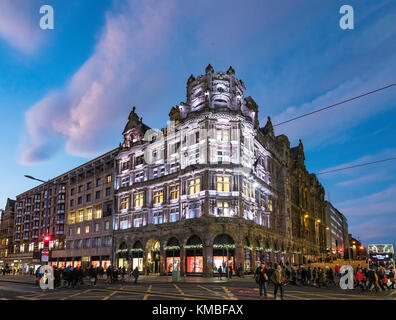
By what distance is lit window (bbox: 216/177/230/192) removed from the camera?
52.0 m

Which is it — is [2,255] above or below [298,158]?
below

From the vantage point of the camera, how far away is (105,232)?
7188 centimetres

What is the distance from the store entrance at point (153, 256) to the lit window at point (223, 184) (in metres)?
15.7

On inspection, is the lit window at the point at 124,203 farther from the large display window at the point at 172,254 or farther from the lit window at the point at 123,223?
the large display window at the point at 172,254

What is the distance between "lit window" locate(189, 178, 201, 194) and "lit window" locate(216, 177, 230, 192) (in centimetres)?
296

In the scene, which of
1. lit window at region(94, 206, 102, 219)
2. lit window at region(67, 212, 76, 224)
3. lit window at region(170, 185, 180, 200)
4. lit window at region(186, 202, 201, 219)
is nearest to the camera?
lit window at region(186, 202, 201, 219)

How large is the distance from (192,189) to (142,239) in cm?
1482

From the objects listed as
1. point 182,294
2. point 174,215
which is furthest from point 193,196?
point 182,294

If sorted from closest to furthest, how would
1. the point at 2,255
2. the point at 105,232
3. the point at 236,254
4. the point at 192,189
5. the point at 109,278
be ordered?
the point at 109,278 < the point at 236,254 < the point at 192,189 < the point at 105,232 < the point at 2,255

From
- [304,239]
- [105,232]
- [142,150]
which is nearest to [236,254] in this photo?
[142,150]

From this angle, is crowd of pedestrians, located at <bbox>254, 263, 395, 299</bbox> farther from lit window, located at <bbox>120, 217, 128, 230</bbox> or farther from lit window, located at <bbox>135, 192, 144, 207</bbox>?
lit window, located at <bbox>120, 217, 128, 230</bbox>

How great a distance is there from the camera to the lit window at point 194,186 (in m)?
52.9

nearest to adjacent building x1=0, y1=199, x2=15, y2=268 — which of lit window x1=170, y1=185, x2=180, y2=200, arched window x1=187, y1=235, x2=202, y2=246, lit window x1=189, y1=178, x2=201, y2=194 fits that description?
lit window x1=170, y1=185, x2=180, y2=200
